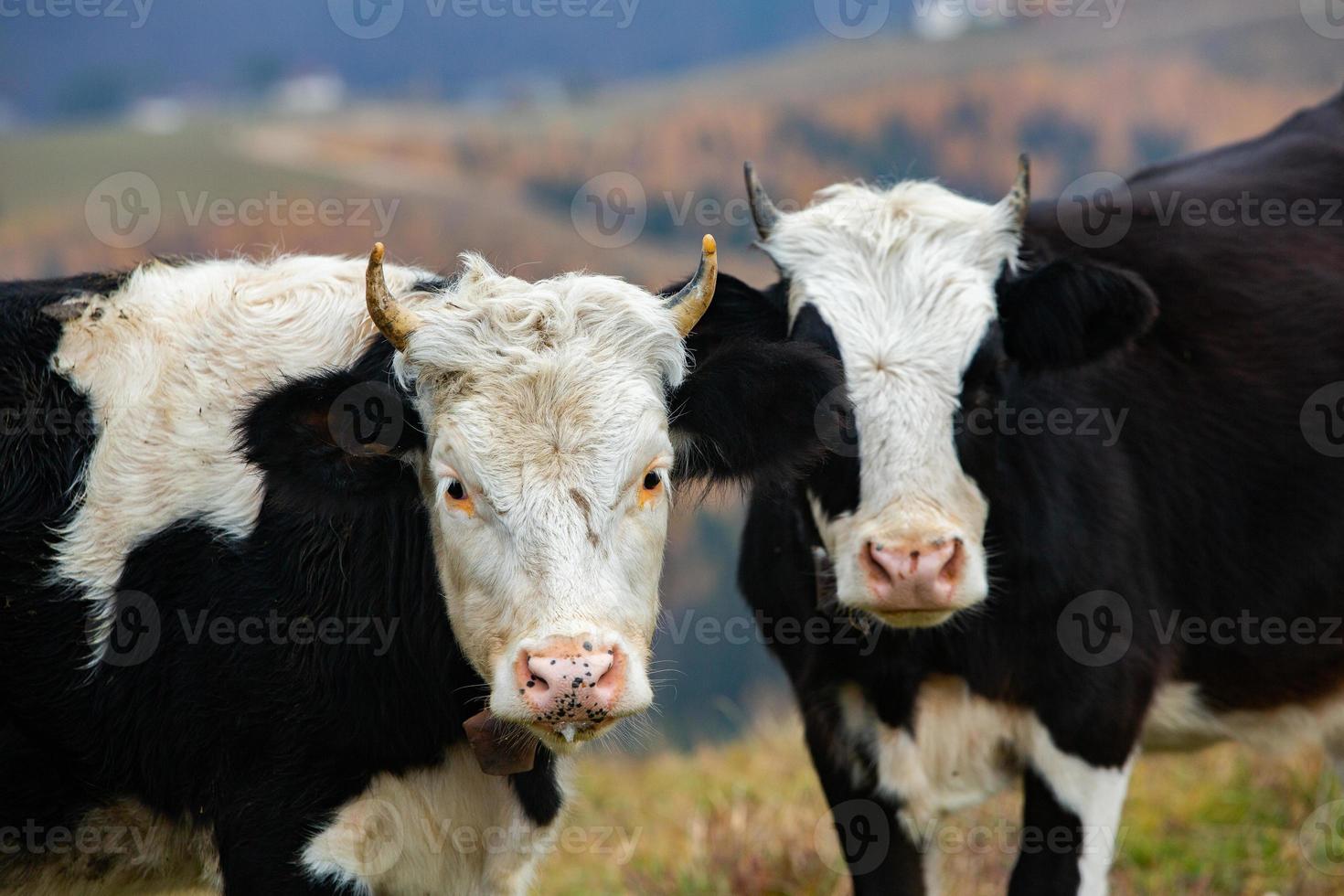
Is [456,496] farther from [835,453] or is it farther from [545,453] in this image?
[835,453]

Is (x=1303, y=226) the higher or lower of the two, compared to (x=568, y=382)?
higher

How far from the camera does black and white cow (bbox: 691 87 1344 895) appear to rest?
4.33 meters

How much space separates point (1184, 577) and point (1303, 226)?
160cm

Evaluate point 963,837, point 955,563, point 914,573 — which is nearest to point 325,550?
point 914,573

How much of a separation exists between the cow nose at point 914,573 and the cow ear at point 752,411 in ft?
1.26

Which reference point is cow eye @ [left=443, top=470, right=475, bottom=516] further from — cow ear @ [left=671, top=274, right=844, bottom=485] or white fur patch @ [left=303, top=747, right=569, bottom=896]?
white fur patch @ [left=303, top=747, right=569, bottom=896]

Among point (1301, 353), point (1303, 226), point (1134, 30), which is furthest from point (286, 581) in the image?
point (1134, 30)

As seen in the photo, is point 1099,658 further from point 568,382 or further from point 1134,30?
point 1134,30

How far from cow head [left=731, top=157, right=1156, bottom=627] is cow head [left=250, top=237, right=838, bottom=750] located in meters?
0.47

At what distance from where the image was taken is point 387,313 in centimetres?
348

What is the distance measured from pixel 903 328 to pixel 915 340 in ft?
0.19

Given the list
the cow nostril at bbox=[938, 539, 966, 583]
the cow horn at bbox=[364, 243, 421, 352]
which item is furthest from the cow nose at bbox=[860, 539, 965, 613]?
the cow horn at bbox=[364, 243, 421, 352]

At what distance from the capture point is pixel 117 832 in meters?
3.99

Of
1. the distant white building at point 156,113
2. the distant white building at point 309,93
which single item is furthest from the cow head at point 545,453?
the distant white building at point 309,93
